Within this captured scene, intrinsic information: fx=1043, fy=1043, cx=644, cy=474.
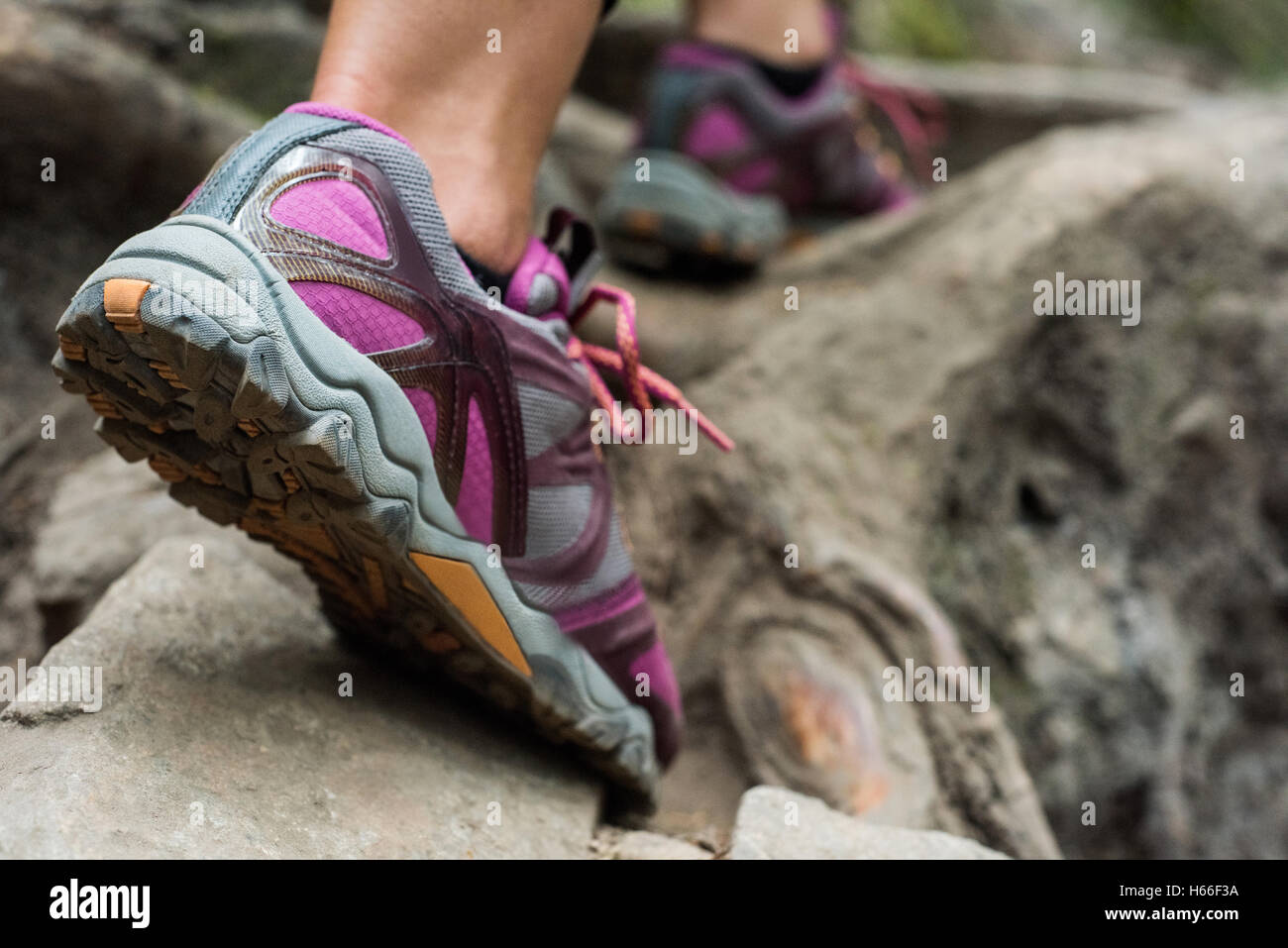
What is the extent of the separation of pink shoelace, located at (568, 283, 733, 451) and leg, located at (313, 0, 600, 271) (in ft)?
0.51

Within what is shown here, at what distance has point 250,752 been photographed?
1004mm

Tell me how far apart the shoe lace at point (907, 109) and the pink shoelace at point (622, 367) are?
1.71 meters

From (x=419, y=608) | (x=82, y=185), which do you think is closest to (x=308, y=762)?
(x=419, y=608)

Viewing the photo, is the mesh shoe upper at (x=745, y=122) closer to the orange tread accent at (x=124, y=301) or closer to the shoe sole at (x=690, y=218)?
the shoe sole at (x=690, y=218)

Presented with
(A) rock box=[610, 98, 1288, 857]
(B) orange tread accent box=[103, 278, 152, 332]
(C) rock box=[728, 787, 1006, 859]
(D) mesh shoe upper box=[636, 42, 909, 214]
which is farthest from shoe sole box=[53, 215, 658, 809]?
(D) mesh shoe upper box=[636, 42, 909, 214]

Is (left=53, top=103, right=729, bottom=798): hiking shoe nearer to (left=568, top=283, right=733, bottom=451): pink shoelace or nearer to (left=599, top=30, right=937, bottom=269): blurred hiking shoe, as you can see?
(left=568, top=283, right=733, bottom=451): pink shoelace

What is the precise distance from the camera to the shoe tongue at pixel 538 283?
42.8 inches

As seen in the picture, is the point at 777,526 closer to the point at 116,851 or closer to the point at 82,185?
the point at 116,851

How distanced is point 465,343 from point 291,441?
0.22 metres

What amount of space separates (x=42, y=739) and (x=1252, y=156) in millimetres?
2574

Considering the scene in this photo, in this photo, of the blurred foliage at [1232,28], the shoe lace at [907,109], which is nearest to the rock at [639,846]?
the shoe lace at [907,109]

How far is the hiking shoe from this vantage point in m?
0.82

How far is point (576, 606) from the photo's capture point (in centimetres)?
116

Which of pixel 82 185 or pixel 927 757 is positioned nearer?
pixel 927 757
